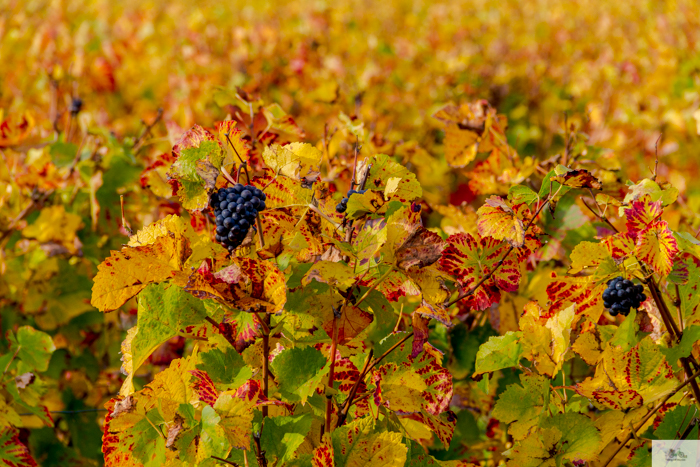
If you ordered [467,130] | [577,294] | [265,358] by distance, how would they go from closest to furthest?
[265,358]
[577,294]
[467,130]

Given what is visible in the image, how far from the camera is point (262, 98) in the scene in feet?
8.73

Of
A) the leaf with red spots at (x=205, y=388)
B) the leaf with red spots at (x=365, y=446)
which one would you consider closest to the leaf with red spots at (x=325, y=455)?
the leaf with red spots at (x=365, y=446)

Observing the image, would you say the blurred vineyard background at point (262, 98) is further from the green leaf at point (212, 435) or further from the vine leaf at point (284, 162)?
the green leaf at point (212, 435)

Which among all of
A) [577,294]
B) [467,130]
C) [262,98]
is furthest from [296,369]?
[262,98]

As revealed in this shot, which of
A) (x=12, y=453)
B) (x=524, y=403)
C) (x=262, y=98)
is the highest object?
(x=524, y=403)

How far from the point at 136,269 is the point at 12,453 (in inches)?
21.3

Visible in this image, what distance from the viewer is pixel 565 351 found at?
768mm

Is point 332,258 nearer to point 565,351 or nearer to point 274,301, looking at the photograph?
point 274,301

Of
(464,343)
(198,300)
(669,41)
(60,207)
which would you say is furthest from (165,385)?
(669,41)

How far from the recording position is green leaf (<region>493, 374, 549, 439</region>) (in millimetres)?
797

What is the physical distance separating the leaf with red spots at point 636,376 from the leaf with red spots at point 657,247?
0.34ft

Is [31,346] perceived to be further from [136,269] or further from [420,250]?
[420,250]

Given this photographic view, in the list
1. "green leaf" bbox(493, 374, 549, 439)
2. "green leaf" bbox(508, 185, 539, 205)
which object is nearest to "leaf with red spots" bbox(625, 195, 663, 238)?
"green leaf" bbox(508, 185, 539, 205)

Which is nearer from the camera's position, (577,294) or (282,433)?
(282,433)
